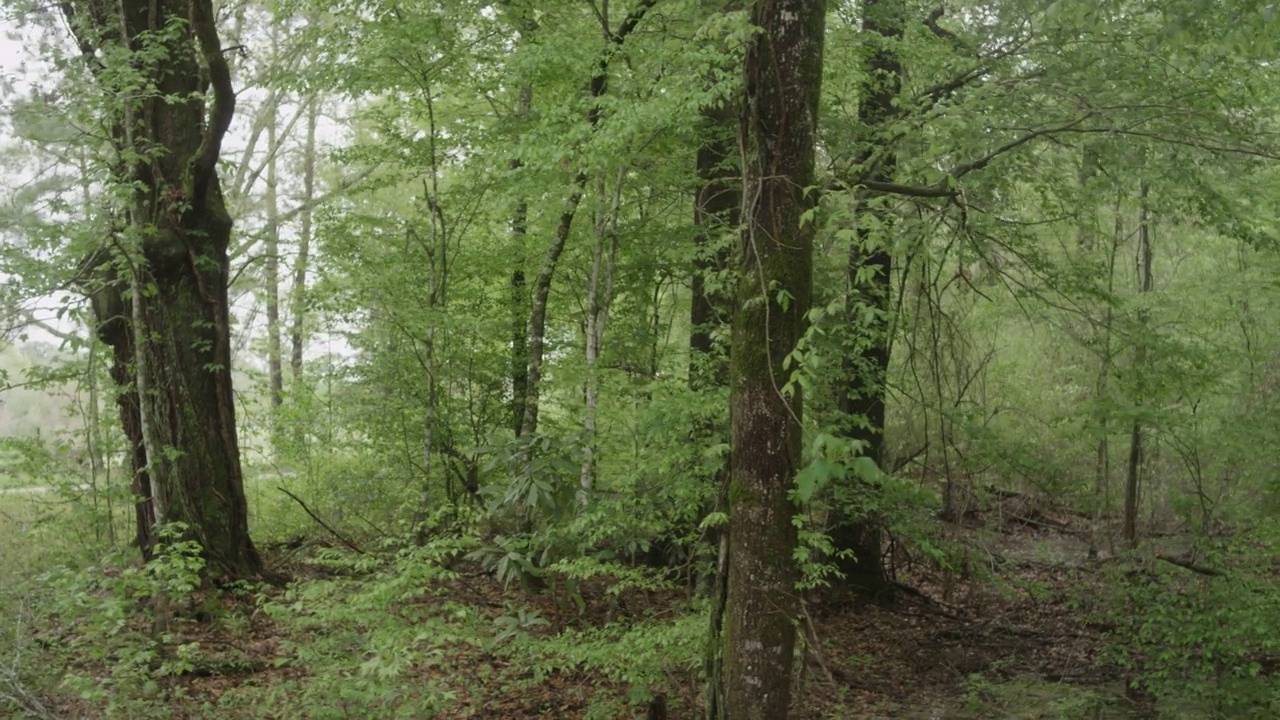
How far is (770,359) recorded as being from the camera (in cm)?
473

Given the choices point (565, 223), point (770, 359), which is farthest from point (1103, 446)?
point (770, 359)

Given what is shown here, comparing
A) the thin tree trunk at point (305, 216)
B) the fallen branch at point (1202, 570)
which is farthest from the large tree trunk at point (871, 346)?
the thin tree trunk at point (305, 216)

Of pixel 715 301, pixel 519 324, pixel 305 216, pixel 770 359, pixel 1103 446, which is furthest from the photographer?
pixel 305 216

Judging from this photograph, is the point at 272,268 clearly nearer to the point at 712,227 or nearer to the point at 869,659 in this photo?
the point at 712,227

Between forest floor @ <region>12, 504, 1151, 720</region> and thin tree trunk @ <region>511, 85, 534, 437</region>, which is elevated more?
thin tree trunk @ <region>511, 85, 534, 437</region>

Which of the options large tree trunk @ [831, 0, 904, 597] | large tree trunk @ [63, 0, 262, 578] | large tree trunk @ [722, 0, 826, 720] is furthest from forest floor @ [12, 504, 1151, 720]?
large tree trunk @ [63, 0, 262, 578]

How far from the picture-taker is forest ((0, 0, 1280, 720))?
5.58m

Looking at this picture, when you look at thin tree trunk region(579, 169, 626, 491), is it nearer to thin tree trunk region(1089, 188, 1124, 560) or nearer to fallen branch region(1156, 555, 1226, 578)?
thin tree trunk region(1089, 188, 1124, 560)

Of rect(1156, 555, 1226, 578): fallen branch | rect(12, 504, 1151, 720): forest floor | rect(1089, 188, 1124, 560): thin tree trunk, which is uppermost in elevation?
rect(1089, 188, 1124, 560): thin tree trunk

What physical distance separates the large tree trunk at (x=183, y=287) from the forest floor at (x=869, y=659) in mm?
1003

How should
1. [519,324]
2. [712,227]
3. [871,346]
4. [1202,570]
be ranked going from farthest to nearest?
[519,324], [1202,570], [712,227], [871,346]

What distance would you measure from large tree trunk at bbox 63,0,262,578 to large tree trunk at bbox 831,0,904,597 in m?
5.37

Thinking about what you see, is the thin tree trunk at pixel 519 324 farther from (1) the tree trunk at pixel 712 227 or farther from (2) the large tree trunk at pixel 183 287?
(2) the large tree trunk at pixel 183 287

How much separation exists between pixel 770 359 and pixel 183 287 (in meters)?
5.86
